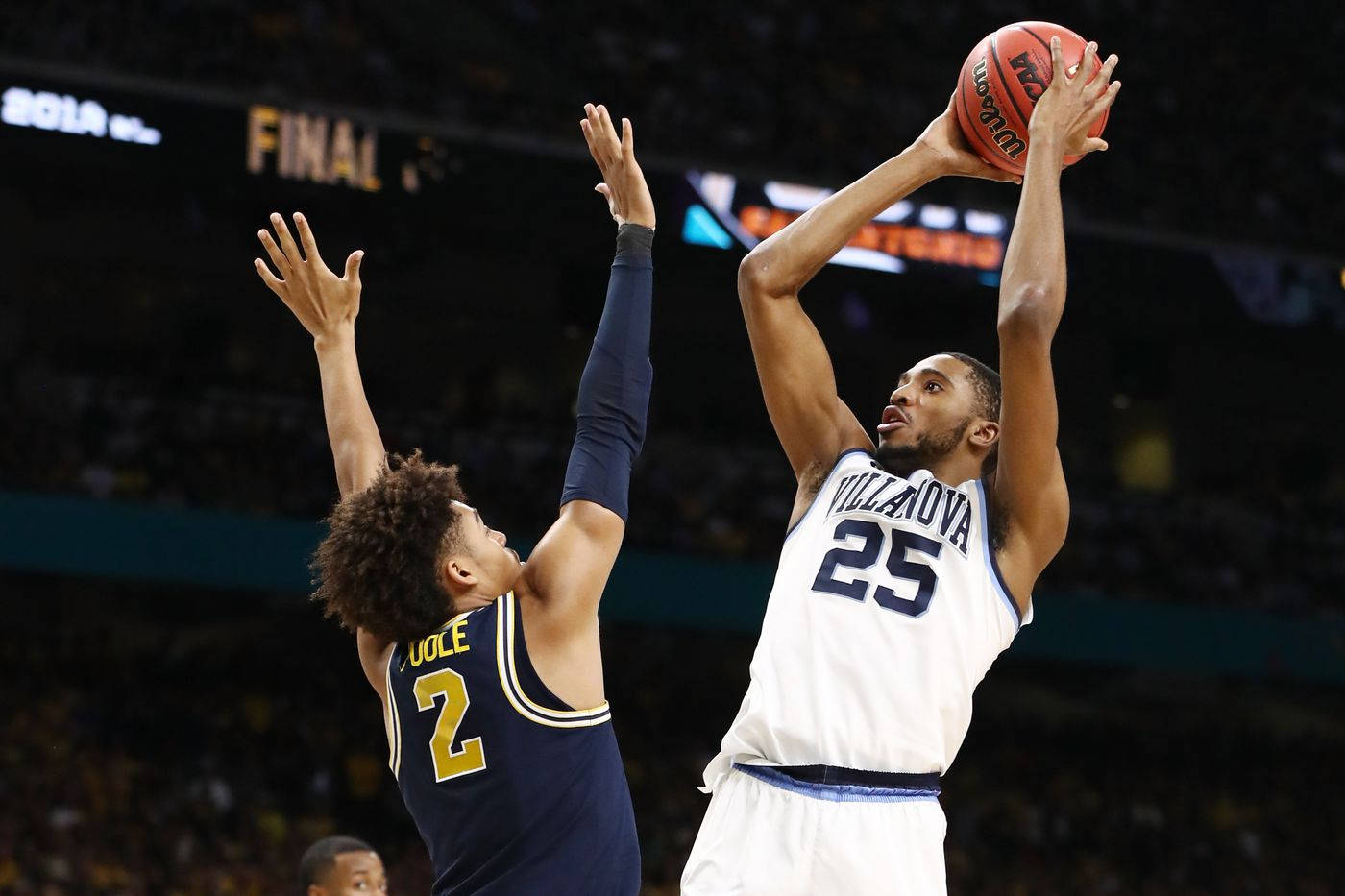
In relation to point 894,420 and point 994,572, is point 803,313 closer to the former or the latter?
point 894,420

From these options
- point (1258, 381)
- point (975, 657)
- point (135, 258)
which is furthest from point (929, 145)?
point (1258, 381)

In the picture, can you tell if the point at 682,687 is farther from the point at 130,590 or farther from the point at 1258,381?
the point at 1258,381

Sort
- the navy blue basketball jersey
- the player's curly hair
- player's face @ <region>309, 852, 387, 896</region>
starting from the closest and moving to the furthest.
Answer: the navy blue basketball jersey → the player's curly hair → player's face @ <region>309, 852, 387, 896</region>

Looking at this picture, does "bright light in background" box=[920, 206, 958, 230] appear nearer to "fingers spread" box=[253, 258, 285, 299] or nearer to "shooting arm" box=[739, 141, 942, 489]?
"shooting arm" box=[739, 141, 942, 489]

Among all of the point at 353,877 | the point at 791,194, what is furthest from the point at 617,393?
the point at 791,194

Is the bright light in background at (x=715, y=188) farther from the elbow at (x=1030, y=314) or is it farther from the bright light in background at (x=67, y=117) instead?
the elbow at (x=1030, y=314)

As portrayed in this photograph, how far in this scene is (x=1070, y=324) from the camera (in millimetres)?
17656

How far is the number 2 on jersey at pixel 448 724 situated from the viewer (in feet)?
9.95

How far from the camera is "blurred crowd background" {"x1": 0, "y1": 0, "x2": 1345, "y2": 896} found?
13938 millimetres

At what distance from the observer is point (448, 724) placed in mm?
3057

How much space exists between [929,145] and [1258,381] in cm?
1980

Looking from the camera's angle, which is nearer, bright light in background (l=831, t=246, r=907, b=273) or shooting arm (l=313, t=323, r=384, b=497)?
shooting arm (l=313, t=323, r=384, b=497)

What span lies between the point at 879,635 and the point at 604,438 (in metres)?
0.80

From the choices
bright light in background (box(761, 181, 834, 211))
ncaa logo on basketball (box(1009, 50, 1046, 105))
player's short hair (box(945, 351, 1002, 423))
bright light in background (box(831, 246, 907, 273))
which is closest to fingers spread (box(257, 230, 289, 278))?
player's short hair (box(945, 351, 1002, 423))
